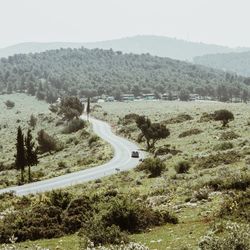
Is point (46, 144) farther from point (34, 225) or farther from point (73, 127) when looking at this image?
point (34, 225)

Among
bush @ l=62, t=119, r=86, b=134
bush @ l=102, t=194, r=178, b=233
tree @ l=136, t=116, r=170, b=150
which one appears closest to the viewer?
bush @ l=102, t=194, r=178, b=233

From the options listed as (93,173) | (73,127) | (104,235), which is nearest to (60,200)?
(104,235)

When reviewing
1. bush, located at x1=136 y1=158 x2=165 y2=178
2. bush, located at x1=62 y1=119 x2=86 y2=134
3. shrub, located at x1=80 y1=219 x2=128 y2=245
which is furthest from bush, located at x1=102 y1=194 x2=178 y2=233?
bush, located at x1=62 y1=119 x2=86 y2=134

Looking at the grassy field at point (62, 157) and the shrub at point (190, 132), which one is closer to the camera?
the grassy field at point (62, 157)

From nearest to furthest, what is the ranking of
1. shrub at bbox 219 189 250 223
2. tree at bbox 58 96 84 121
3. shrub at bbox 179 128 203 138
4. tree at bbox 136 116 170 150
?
1. shrub at bbox 219 189 250 223
2. tree at bbox 136 116 170 150
3. shrub at bbox 179 128 203 138
4. tree at bbox 58 96 84 121

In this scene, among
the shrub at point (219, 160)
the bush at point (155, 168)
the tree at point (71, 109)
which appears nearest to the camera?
the shrub at point (219, 160)

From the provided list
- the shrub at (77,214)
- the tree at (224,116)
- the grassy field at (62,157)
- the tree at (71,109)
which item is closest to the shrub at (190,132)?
the tree at (224,116)

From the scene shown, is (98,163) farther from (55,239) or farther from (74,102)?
(74,102)

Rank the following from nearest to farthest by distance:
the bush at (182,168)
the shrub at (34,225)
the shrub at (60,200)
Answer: the shrub at (34,225)
the shrub at (60,200)
the bush at (182,168)

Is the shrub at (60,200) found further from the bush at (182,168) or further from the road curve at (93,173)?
the road curve at (93,173)

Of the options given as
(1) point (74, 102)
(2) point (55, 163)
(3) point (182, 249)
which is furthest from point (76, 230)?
(1) point (74, 102)

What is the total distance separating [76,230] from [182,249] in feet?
24.0

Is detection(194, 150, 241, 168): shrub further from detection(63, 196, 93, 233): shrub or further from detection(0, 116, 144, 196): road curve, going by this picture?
detection(63, 196, 93, 233): shrub

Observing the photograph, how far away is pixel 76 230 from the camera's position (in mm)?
21375
